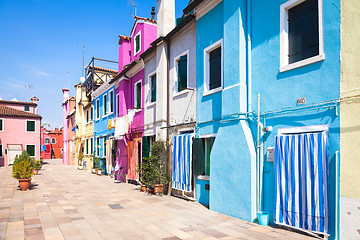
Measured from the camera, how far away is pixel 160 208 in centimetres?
894

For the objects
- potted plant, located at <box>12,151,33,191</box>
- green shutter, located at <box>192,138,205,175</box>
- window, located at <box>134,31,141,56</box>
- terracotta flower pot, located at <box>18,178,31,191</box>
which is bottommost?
terracotta flower pot, located at <box>18,178,31,191</box>

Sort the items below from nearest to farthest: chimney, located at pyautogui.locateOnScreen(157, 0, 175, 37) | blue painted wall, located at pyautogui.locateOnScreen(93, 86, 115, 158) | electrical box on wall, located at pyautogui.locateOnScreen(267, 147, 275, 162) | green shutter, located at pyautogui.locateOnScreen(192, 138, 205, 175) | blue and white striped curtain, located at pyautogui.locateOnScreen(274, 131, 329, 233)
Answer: blue and white striped curtain, located at pyautogui.locateOnScreen(274, 131, 329, 233) < electrical box on wall, located at pyautogui.locateOnScreen(267, 147, 275, 162) < green shutter, located at pyautogui.locateOnScreen(192, 138, 205, 175) < chimney, located at pyautogui.locateOnScreen(157, 0, 175, 37) < blue painted wall, located at pyautogui.locateOnScreen(93, 86, 115, 158)

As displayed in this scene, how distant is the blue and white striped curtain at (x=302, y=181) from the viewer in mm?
5604

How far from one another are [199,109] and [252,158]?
3221mm

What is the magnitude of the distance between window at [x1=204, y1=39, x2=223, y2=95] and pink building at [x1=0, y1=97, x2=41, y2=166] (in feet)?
96.1

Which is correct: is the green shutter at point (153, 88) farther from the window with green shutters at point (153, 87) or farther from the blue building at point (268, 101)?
the blue building at point (268, 101)

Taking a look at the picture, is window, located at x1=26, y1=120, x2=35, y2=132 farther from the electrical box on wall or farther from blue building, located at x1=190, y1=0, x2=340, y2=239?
the electrical box on wall

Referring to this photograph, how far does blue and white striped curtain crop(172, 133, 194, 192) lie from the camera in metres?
9.99

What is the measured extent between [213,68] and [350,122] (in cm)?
494

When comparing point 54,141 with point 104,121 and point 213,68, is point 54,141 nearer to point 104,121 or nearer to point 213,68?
point 104,121

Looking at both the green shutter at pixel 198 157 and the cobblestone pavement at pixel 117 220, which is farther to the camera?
the green shutter at pixel 198 157

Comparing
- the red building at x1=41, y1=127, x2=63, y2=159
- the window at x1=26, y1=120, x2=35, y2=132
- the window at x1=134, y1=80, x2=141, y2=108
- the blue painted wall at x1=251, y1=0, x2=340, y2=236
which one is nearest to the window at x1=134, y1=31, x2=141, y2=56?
the window at x1=134, y1=80, x2=141, y2=108

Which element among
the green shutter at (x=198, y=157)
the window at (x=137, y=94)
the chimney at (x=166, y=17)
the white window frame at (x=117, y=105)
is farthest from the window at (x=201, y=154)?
the white window frame at (x=117, y=105)

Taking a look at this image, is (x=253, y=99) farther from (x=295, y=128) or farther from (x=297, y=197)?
(x=297, y=197)
